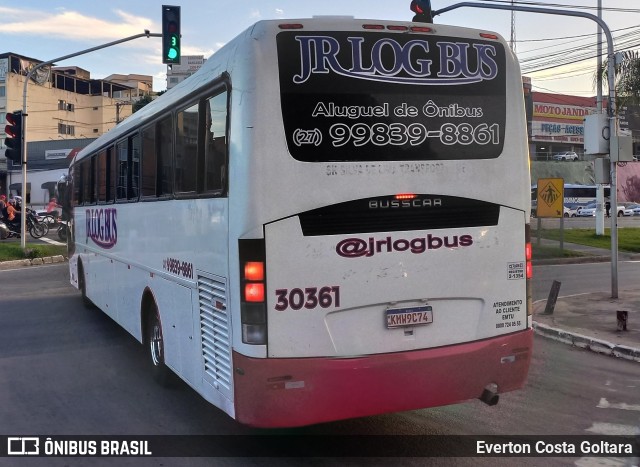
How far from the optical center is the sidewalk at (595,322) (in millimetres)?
8875

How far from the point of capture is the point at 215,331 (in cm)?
498

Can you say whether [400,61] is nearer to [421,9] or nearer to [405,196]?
[405,196]

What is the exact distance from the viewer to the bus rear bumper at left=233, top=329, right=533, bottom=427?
4.42 m

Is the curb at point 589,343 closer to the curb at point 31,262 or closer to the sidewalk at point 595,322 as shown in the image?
the sidewalk at point 595,322

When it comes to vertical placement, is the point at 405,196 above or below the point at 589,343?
above

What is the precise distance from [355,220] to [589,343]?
5936 mm

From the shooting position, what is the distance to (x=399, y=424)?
5.67 meters

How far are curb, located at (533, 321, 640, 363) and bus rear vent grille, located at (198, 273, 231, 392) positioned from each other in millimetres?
5918

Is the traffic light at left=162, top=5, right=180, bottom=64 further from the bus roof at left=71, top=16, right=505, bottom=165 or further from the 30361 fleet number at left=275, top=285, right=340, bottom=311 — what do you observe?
the 30361 fleet number at left=275, top=285, right=340, bottom=311

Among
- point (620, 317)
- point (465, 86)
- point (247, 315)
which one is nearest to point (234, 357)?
point (247, 315)

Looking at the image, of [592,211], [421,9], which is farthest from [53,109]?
[421,9]

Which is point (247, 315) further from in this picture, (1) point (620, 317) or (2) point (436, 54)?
(1) point (620, 317)

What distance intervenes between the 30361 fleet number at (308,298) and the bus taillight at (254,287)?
0.12 metres

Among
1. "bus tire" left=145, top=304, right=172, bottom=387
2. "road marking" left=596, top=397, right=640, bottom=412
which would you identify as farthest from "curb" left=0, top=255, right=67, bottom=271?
"road marking" left=596, top=397, right=640, bottom=412
